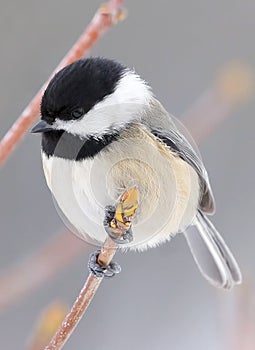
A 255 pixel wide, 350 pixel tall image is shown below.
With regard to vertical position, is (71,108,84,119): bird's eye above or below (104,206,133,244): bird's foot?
above

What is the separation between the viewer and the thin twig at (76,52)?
2.41ft

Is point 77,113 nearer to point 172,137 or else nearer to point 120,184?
point 120,184

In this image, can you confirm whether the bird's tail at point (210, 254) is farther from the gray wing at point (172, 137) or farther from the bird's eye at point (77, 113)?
the bird's eye at point (77, 113)

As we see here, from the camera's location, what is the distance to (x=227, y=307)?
89cm

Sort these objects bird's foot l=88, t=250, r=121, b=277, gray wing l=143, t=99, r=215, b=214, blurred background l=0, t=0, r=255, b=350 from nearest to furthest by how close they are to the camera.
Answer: bird's foot l=88, t=250, r=121, b=277, gray wing l=143, t=99, r=215, b=214, blurred background l=0, t=0, r=255, b=350

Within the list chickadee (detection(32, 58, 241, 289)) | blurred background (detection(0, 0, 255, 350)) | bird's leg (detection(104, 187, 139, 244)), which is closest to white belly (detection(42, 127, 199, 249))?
chickadee (detection(32, 58, 241, 289))

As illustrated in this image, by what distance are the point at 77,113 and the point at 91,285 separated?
0.29 metres

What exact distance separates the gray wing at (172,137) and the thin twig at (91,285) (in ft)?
0.97

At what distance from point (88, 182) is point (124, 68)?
0.59ft

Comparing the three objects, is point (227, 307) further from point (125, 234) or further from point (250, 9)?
point (250, 9)

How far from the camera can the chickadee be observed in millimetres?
917

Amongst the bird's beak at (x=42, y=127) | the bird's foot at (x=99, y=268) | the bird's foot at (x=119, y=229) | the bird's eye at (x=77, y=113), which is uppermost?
the bird's eye at (x=77, y=113)

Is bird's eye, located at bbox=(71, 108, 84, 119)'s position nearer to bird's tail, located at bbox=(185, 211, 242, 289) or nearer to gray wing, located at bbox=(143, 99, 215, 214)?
gray wing, located at bbox=(143, 99, 215, 214)

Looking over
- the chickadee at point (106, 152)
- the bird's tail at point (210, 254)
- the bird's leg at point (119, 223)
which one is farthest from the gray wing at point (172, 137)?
the bird's leg at point (119, 223)
